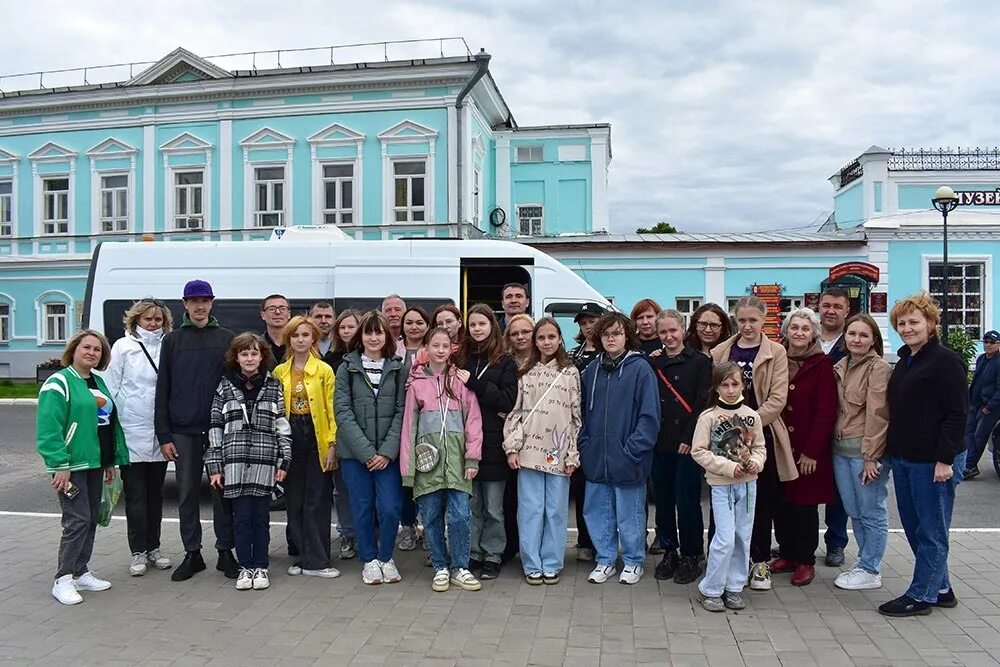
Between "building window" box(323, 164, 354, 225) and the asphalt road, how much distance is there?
46.1 ft

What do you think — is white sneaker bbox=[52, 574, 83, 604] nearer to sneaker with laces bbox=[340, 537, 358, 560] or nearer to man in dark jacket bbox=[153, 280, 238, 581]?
man in dark jacket bbox=[153, 280, 238, 581]

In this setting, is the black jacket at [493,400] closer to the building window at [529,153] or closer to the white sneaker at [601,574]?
the white sneaker at [601,574]

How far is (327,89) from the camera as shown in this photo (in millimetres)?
25156

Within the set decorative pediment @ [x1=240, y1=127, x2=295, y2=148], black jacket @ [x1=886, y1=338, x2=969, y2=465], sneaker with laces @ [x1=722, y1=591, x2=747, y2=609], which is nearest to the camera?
black jacket @ [x1=886, y1=338, x2=969, y2=465]

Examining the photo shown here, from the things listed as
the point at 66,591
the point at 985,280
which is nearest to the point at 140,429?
the point at 66,591

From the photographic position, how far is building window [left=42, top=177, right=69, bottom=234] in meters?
27.5

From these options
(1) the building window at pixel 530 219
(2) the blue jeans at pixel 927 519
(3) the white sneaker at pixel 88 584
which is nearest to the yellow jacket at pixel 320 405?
(3) the white sneaker at pixel 88 584

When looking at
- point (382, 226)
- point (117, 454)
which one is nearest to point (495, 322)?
point (117, 454)

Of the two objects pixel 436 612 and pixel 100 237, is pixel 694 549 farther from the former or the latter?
pixel 100 237

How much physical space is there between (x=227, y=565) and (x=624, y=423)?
10.2ft

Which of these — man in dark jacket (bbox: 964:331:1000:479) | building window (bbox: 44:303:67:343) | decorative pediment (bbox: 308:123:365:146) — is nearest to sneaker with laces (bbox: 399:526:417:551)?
man in dark jacket (bbox: 964:331:1000:479)

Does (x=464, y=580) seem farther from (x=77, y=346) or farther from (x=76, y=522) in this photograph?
(x=77, y=346)

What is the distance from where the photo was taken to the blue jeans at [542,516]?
5.88 meters

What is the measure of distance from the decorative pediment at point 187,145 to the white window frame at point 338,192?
3.87 metres
